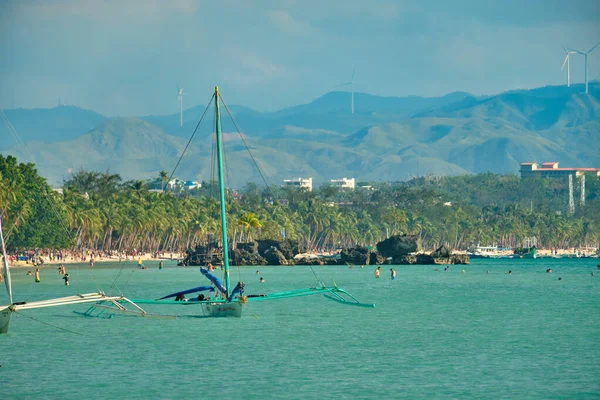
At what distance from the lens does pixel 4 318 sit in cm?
6338

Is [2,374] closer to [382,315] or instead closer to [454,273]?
[382,315]

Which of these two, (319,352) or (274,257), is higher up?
(274,257)

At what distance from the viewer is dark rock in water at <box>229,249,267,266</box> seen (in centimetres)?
18450

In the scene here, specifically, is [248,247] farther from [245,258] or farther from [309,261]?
[309,261]

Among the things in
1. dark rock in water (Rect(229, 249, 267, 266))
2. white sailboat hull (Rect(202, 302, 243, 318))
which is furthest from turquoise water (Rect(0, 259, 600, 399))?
dark rock in water (Rect(229, 249, 267, 266))

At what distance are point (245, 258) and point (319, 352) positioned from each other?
129m

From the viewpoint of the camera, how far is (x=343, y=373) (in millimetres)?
51906

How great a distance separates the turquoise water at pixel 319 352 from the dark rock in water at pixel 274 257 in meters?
89.1

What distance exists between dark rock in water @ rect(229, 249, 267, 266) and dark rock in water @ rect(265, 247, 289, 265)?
104 centimetres

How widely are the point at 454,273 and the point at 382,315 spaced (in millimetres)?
83873

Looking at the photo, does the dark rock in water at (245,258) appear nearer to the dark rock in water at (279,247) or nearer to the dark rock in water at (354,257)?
the dark rock in water at (279,247)

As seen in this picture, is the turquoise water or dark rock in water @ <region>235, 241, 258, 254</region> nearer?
the turquoise water

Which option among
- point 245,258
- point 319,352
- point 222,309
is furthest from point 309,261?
point 319,352

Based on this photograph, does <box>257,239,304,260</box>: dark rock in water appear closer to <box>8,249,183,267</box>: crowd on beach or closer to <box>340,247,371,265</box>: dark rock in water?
<box>340,247,371,265</box>: dark rock in water
